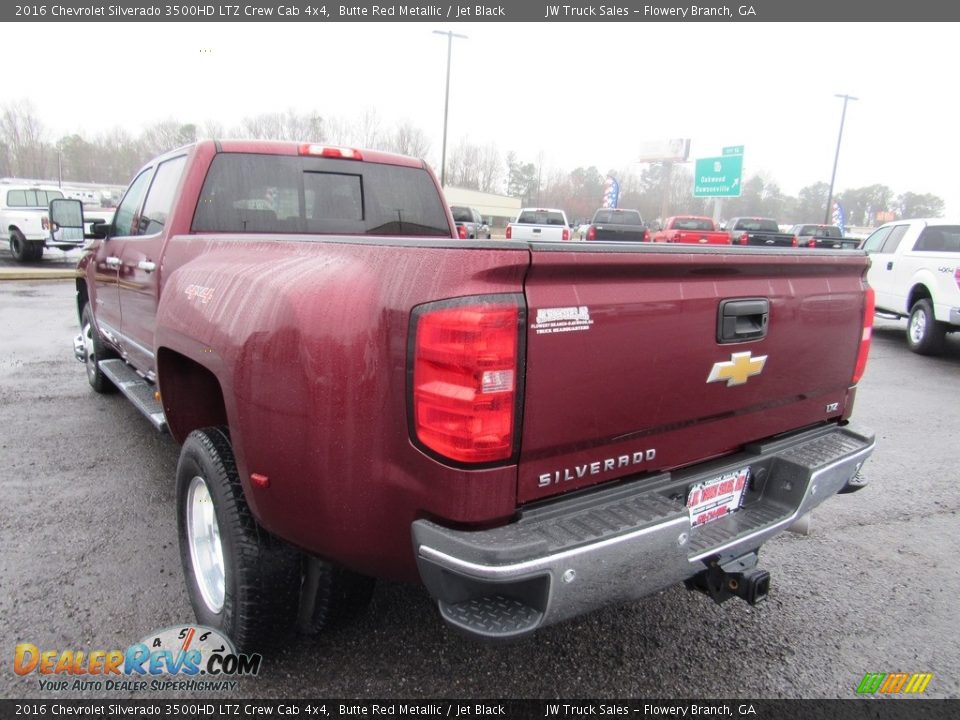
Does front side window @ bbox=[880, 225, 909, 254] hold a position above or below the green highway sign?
below

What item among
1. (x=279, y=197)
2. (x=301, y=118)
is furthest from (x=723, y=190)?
(x=279, y=197)

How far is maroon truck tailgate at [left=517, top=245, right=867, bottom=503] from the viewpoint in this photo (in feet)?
5.82

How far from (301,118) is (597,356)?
5850cm

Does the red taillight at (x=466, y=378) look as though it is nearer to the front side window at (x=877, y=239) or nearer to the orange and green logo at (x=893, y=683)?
the orange and green logo at (x=893, y=683)

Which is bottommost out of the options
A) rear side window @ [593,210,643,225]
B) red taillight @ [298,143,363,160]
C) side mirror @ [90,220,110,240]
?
side mirror @ [90,220,110,240]

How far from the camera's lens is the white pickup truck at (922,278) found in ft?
28.6

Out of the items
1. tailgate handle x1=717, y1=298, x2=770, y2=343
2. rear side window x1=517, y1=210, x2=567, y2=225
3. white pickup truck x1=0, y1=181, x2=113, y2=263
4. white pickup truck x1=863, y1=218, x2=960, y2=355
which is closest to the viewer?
tailgate handle x1=717, y1=298, x2=770, y2=343

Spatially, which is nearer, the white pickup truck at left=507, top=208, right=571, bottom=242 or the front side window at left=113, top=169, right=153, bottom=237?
the front side window at left=113, top=169, right=153, bottom=237

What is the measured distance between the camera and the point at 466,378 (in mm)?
1649

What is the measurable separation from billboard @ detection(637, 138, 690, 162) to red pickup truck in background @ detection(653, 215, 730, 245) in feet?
124

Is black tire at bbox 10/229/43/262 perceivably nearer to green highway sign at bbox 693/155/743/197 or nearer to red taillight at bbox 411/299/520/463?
red taillight at bbox 411/299/520/463

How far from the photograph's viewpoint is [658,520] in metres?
1.85

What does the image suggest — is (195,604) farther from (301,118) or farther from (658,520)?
(301,118)

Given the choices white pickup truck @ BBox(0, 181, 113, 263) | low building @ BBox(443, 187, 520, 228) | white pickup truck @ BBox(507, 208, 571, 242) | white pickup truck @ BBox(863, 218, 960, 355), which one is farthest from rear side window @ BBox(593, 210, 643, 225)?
low building @ BBox(443, 187, 520, 228)
